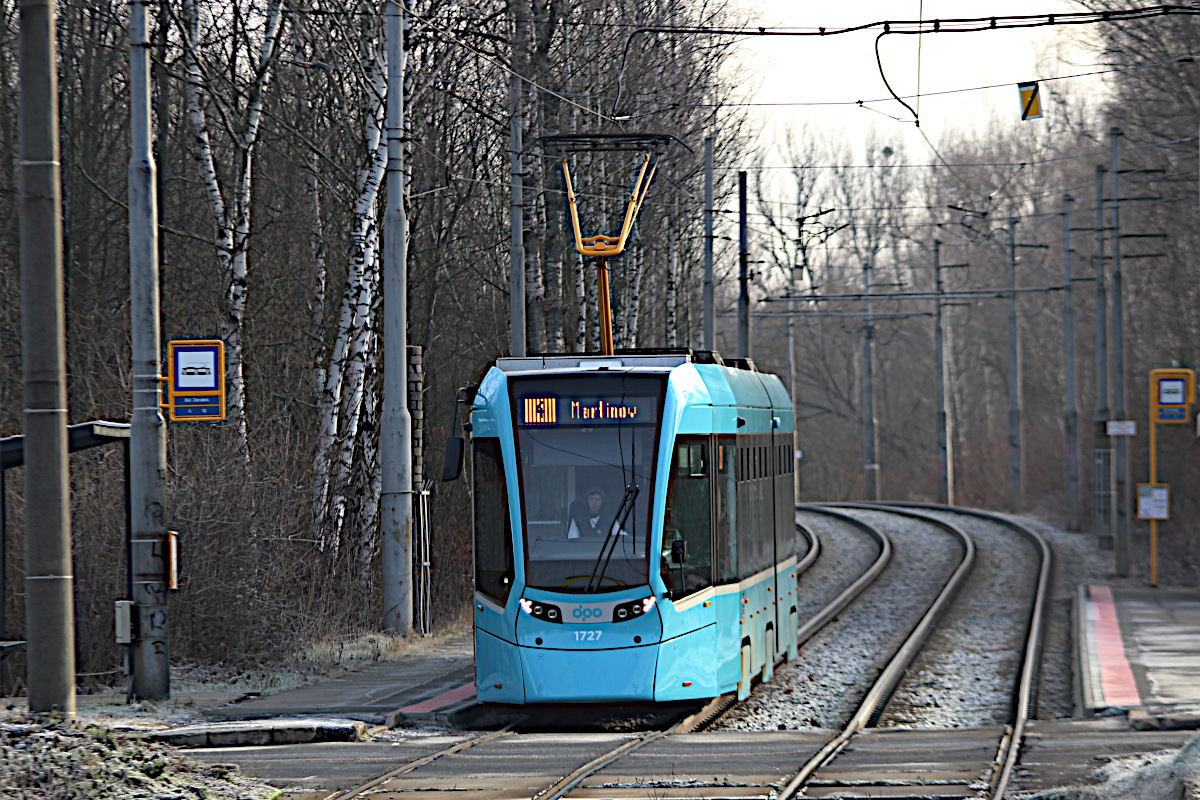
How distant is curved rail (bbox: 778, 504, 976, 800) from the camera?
33.1 ft

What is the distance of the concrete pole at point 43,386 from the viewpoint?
934 centimetres

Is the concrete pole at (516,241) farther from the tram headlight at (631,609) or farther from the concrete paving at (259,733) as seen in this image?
the concrete paving at (259,733)

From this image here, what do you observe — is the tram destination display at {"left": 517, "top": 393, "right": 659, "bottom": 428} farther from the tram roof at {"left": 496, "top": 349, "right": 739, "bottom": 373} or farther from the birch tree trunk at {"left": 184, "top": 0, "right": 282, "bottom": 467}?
the birch tree trunk at {"left": 184, "top": 0, "right": 282, "bottom": 467}

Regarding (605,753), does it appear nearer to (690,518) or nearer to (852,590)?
(690,518)

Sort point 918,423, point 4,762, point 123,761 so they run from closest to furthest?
point 4,762 < point 123,761 < point 918,423

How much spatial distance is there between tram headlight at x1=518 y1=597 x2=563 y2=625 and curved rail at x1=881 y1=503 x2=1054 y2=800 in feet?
11.8

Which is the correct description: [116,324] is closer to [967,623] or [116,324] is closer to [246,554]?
[246,554]

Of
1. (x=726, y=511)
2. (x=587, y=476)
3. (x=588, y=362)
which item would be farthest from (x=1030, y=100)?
(x=587, y=476)

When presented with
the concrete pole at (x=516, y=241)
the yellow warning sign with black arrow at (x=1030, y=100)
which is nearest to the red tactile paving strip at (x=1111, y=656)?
the yellow warning sign with black arrow at (x=1030, y=100)

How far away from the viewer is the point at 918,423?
7494cm

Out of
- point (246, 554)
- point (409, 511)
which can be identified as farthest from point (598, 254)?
point (246, 554)

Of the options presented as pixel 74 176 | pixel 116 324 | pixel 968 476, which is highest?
pixel 74 176

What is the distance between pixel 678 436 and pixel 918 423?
63687mm

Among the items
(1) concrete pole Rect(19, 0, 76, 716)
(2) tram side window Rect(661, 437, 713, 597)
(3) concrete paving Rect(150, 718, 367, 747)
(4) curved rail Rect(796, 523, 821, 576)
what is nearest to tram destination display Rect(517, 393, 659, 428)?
(2) tram side window Rect(661, 437, 713, 597)
